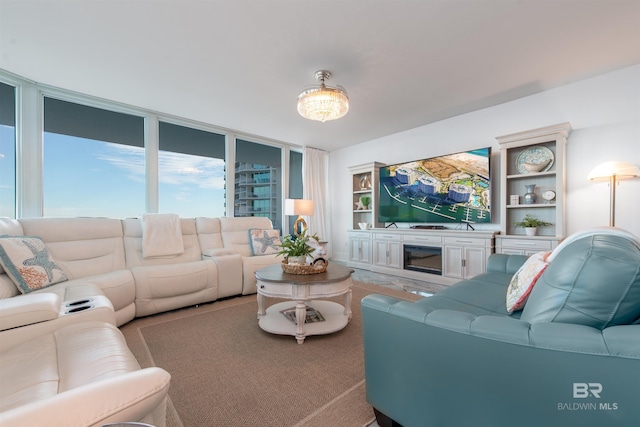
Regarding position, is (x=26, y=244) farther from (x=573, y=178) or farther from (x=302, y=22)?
(x=573, y=178)

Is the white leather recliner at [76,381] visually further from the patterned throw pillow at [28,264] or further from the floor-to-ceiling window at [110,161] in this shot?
the floor-to-ceiling window at [110,161]

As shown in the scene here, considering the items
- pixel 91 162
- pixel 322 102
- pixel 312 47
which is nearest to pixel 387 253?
pixel 322 102

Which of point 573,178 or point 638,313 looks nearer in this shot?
point 638,313

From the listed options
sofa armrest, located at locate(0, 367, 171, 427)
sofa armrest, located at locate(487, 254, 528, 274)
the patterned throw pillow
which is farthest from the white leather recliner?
sofa armrest, located at locate(487, 254, 528, 274)

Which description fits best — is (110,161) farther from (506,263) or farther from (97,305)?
(506,263)

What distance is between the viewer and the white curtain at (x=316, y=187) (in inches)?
220

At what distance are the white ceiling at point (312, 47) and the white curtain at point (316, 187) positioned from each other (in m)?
2.18

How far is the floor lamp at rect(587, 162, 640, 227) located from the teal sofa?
212 centimetres

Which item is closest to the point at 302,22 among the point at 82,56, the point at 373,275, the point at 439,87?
the point at 439,87

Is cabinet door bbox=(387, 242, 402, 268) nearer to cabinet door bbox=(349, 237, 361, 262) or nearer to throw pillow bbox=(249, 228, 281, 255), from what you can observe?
cabinet door bbox=(349, 237, 361, 262)

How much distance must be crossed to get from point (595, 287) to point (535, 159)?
3108mm

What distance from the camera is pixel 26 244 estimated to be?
2.12 m

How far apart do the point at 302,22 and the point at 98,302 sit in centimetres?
242
